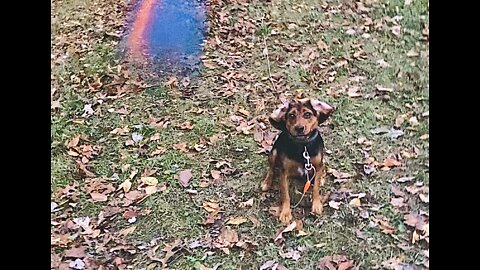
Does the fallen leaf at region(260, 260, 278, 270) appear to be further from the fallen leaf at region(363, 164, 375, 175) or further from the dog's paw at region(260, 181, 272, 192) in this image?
the fallen leaf at region(363, 164, 375, 175)

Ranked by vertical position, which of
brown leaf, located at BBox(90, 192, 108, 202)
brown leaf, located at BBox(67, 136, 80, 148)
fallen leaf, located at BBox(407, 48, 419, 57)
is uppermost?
fallen leaf, located at BBox(407, 48, 419, 57)

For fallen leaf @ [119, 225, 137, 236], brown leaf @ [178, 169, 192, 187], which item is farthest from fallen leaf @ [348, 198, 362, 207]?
fallen leaf @ [119, 225, 137, 236]

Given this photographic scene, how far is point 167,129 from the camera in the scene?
1340 millimetres

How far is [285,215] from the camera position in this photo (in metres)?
1.29

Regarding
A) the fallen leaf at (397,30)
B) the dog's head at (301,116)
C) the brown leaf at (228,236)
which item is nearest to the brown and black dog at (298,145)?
the dog's head at (301,116)

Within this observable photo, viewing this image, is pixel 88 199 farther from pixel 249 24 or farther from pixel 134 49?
pixel 249 24

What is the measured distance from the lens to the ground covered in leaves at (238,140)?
Answer: 1.26m

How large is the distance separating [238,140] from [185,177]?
0.14 m

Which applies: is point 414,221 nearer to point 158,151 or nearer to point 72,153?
point 158,151

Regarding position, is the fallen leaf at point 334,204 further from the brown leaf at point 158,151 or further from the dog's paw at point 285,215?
the brown leaf at point 158,151

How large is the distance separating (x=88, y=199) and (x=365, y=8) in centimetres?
71

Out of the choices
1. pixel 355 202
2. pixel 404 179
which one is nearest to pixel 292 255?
pixel 355 202

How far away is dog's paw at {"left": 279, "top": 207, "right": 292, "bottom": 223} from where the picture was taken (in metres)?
1.28
